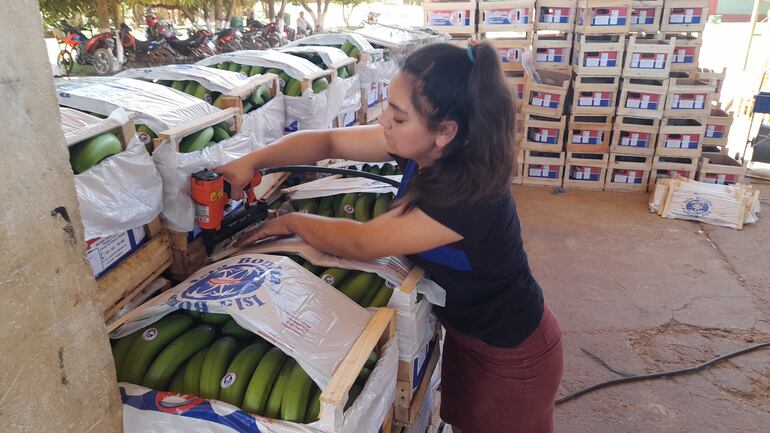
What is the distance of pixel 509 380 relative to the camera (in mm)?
1935

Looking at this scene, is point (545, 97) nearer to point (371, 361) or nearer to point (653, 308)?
point (653, 308)

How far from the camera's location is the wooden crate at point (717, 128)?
666 cm

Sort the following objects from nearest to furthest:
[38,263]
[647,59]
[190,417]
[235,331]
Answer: [38,263]
[190,417]
[235,331]
[647,59]

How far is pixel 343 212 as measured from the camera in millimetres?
2432

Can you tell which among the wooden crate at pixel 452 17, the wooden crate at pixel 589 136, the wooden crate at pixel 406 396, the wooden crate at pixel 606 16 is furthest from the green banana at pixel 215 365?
the wooden crate at pixel 452 17

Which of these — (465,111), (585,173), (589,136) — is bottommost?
(585,173)

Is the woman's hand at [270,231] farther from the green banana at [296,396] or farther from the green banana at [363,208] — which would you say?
the green banana at [296,396]

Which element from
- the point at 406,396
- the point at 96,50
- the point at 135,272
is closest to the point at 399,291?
the point at 406,396

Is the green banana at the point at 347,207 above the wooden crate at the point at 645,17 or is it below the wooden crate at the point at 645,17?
below

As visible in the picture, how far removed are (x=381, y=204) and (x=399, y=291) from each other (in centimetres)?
75

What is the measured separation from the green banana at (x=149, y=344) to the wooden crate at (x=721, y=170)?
264 inches

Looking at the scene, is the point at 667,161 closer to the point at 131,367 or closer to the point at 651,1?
the point at 651,1

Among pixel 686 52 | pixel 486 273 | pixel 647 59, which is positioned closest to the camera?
pixel 486 273

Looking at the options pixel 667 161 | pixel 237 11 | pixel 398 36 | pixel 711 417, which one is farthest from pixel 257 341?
pixel 237 11
